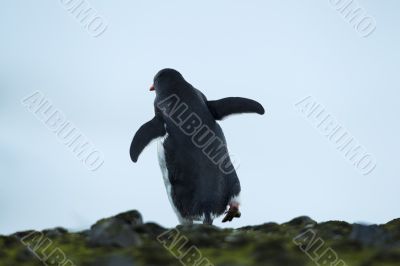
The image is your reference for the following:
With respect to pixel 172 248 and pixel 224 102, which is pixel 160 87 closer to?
pixel 224 102

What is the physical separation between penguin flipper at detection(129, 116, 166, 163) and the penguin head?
44 cm

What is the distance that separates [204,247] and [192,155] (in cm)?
352

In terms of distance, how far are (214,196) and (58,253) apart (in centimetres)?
314

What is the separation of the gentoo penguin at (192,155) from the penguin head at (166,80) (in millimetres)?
72

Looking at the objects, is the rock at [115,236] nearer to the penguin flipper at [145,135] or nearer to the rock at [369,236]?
the rock at [369,236]

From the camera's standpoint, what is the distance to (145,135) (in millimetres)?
7395

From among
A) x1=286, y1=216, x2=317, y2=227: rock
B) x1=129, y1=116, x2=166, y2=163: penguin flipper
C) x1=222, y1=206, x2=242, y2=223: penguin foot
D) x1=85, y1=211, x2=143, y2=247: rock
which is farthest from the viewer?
x1=129, y1=116, x2=166, y2=163: penguin flipper

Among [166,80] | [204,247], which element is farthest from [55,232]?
[166,80]

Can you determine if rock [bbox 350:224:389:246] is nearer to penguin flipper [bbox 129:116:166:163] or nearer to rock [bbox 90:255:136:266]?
rock [bbox 90:255:136:266]

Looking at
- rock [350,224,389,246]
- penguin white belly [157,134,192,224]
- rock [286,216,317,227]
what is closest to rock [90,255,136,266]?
rock [350,224,389,246]

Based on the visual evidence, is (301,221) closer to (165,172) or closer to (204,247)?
(204,247)

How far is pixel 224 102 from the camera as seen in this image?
7.56 meters

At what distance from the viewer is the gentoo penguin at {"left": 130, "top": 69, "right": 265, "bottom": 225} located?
6699mm

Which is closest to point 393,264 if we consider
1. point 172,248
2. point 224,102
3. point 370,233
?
point 370,233
